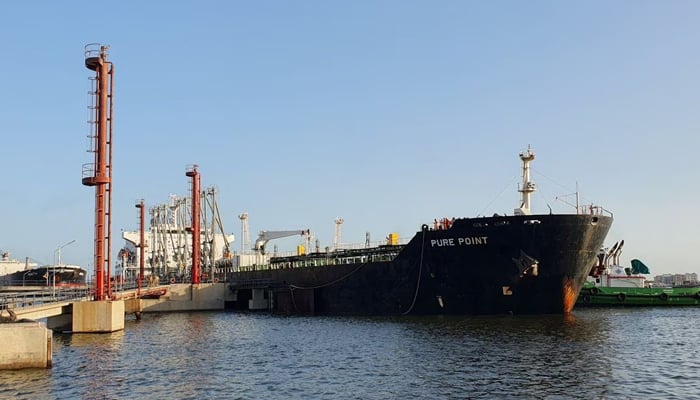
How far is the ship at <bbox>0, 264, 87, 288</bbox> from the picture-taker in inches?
3337

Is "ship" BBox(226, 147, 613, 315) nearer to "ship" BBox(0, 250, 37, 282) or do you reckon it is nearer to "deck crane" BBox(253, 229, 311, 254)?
"deck crane" BBox(253, 229, 311, 254)

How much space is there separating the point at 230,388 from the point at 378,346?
10.3 m

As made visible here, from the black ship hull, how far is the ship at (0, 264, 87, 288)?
5088cm

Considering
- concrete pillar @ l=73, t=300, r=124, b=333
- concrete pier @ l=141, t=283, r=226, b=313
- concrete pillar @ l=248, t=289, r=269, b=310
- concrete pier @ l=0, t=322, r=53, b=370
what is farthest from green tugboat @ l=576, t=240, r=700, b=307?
concrete pier @ l=0, t=322, r=53, b=370

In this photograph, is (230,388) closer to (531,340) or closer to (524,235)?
(531,340)

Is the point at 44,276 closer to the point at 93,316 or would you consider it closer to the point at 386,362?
the point at 93,316

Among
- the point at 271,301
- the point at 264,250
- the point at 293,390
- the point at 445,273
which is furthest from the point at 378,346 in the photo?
the point at 264,250

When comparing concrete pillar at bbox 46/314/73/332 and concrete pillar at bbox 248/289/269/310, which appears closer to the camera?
concrete pillar at bbox 46/314/73/332

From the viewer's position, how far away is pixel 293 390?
21828 millimetres

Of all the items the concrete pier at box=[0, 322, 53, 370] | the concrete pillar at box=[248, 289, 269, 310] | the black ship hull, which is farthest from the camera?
the concrete pillar at box=[248, 289, 269, 310]

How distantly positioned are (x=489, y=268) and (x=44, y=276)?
61875 millimetres

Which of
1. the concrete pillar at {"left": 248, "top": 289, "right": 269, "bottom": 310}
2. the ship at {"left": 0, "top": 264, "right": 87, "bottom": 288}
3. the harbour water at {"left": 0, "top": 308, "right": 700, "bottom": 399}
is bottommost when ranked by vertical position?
the harbour water at {"left": 0, "top": 308, "right": 700, "bottom": 399}

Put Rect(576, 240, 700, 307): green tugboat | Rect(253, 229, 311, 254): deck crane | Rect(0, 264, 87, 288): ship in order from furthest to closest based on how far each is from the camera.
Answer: Rect(0, 264, 87, 288): ship
Rect(253, 229, 311, 254): deck crane
Rect(576, 240, 700, 307): green tugboat

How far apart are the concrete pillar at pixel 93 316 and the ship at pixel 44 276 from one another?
47544mm
